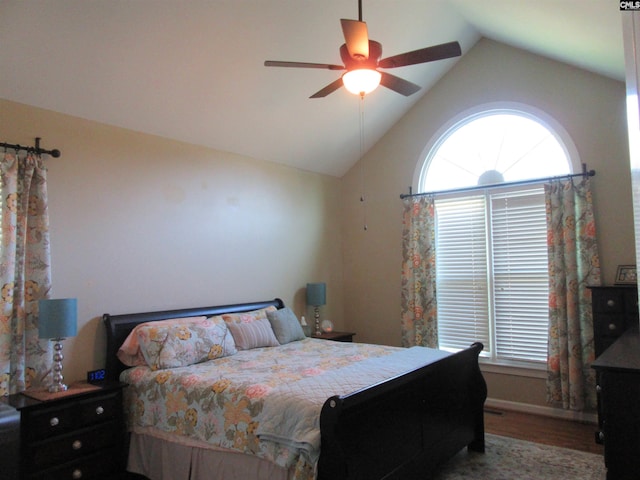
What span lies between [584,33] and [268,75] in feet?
8.30

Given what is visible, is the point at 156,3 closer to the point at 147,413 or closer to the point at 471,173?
the point at 147,413

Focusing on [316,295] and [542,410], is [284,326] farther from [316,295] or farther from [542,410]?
[542,410]

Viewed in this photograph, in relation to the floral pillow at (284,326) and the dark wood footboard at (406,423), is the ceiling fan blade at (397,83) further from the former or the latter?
the floral pillow at (284,326)

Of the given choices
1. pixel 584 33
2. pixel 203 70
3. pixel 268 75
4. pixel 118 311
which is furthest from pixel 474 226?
pixel 118 311

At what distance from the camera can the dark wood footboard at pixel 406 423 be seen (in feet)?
7.07

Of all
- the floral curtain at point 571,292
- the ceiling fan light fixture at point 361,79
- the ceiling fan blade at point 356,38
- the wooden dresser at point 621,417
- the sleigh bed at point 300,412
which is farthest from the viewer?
the floral curtain at point 571,292

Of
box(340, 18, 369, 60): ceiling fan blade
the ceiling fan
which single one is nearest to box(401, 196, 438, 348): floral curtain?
the ceiling fan

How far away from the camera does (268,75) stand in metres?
4.04

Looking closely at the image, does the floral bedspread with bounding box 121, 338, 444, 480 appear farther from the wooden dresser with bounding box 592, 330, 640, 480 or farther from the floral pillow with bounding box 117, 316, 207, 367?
the wooden dresser with bounding box 592, 330, 640, 480

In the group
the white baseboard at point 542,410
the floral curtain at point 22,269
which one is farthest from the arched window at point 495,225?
the floral curtain at point 22,269

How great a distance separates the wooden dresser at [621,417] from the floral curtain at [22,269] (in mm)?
3363

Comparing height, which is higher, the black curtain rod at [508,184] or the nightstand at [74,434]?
the black curtain rod at [508,184]

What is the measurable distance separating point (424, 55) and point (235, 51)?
67.4 inches

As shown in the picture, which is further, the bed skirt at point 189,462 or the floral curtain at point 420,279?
the floral curtain at point 420,279
